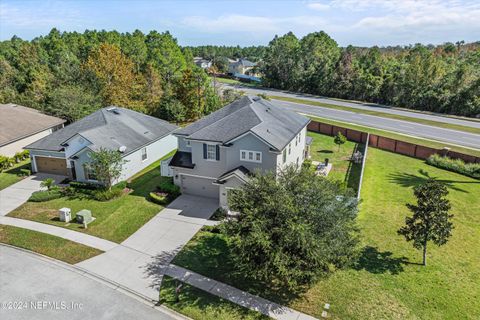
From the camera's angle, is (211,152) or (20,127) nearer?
(211,152)

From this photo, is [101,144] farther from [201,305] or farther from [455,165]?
[455,165]

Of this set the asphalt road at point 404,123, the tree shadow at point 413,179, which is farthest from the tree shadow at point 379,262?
the asphalt road at point 404,123

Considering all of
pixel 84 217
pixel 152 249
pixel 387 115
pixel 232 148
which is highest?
pixel 232 148

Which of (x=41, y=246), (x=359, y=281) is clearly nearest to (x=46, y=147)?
(x=41, y=246)

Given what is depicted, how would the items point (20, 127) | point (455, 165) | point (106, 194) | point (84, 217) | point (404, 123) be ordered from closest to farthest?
point (84, 217) < point (106, 194) < point (455, 165) < point (20, 127) < point (404, 123)

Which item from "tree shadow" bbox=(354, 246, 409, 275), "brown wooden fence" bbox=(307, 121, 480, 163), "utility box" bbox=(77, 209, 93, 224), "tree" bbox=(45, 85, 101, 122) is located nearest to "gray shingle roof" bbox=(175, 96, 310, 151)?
"tree shadow" bbox=(354, 246, 409, 275)

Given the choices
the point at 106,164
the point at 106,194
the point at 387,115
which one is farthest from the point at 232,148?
the point at 387,115

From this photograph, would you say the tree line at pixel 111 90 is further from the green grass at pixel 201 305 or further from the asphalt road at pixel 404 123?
the green grass at pixel 201 305
